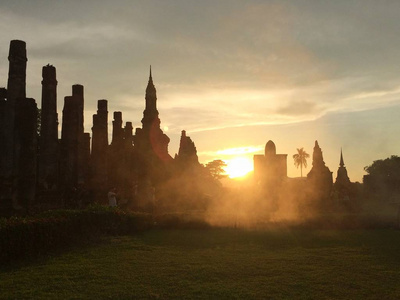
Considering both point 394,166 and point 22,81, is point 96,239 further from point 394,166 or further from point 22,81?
point 394,166

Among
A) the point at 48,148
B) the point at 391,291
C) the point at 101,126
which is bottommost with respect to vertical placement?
the point at 391,291

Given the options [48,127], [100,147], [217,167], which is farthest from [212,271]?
[217,167]

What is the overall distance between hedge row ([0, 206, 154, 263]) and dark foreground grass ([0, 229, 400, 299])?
21.7 inches

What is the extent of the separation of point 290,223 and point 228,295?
1243 cm

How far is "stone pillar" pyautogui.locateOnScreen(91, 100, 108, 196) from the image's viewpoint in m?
24.2

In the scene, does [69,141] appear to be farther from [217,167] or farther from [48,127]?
[217,167]

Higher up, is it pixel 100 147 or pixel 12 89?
pixel 12 89

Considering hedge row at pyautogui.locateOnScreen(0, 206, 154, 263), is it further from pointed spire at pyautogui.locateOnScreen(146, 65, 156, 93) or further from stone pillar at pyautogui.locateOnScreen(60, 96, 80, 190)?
pointed spire at pyautogui.locateOnScreen(146, 65, 156, 93)

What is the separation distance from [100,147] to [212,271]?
16871 millimetres

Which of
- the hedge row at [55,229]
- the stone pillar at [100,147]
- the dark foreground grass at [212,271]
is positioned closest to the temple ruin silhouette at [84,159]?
the stone pillar at [100,147]

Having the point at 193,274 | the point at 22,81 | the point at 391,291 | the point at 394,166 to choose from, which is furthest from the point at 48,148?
the point at 394,166

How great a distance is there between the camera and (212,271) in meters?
8.91

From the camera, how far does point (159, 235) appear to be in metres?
16.2

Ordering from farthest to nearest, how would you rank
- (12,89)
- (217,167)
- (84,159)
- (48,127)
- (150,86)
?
(217,167), (150,86), (84,159), (48,127), (12,89)
